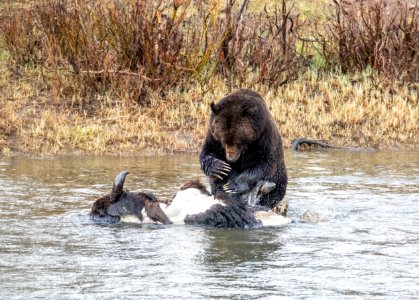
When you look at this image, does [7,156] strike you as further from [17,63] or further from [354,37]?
[354,37]

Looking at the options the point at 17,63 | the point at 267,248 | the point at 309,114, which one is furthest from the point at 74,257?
the point at 17,63

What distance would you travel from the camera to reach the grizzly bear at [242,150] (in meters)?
9.45

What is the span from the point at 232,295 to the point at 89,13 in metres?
10.1

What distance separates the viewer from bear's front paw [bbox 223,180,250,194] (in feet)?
31.5

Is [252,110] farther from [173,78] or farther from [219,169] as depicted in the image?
[173,78]

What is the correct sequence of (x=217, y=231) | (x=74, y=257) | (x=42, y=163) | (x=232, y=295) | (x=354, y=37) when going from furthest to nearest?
1. (x=354, y=37)
2. (x=42, y=163)
3. (x=217, y=231)
4. (x=74, y=257)
5. (x=232, y=295)

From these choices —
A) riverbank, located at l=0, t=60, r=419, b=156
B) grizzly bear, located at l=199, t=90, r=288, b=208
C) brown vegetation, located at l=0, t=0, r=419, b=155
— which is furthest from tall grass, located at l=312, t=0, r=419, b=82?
grizzly bear, located at l=199, t=90, r=288, b=208

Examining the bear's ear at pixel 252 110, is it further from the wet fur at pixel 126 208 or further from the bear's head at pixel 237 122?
the wet fur at pixel 126 208

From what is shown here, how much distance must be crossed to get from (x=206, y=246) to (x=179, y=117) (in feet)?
22.8

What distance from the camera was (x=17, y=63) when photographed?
1712 centimetres

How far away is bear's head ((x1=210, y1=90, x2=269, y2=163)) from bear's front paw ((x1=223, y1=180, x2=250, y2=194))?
0.21 meters

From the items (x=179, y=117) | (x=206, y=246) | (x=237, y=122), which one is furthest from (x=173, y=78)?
(x=206, y=246)

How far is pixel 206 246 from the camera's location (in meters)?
8.33

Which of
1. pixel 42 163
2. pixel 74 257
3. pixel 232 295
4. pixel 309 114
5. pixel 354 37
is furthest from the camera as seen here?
pixel 354 37
